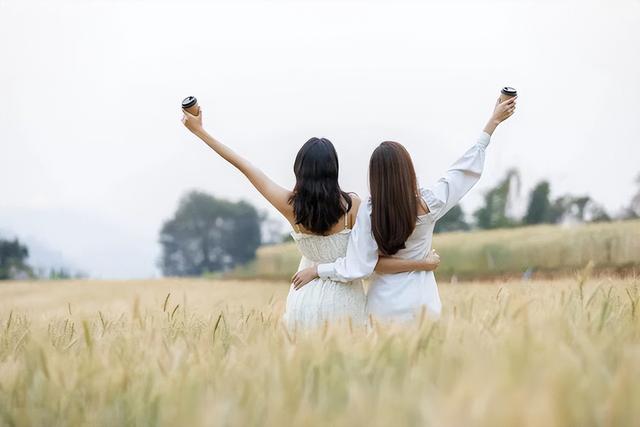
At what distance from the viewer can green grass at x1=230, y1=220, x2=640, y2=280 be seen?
10.9 meters

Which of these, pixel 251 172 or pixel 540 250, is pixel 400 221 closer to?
pixel 251 172

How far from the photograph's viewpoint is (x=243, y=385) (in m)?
1.92

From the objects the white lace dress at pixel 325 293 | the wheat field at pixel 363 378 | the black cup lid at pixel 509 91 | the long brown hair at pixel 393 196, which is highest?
the black cup lid at pixel 509 91

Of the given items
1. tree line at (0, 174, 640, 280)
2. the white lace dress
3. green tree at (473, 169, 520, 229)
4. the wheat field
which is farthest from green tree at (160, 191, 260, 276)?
the wheat field

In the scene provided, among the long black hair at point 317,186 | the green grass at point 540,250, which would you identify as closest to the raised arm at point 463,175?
the long black hair at point 317,186

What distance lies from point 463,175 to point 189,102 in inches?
59.4

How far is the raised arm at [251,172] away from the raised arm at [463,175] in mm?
762

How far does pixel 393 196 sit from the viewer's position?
12.5 ft

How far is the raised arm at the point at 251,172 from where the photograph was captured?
418 centimetres

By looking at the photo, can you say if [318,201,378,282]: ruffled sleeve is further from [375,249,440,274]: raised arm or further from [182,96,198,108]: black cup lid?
[182,96,198,108]: black cup lid

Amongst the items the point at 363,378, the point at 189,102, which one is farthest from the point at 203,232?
the point at 363,378

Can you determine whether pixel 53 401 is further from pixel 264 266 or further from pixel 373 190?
pixel 264 266

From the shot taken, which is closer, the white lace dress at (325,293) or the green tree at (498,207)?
the white lace dress at (325,293)

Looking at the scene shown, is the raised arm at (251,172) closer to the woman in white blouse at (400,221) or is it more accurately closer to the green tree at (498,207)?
the woman in white blouse at (400,221)
